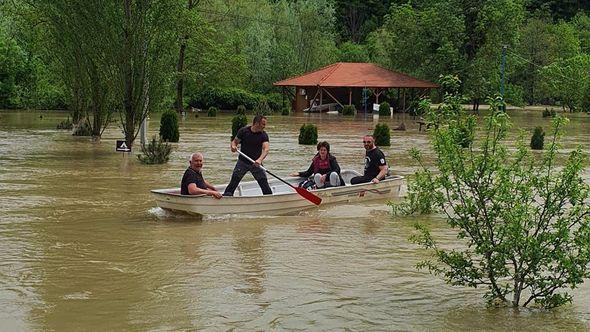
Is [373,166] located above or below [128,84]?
below

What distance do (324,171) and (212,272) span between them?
598 cm

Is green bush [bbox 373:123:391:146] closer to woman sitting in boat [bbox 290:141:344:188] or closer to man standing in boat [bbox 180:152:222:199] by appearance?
woman sitting in boat [bbox 290:141:344:188]

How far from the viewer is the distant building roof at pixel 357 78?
2472 inches

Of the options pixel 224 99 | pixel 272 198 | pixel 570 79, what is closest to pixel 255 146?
pixel 272 198

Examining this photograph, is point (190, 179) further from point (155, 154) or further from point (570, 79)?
point (570, 79)

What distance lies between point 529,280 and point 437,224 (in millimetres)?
5518

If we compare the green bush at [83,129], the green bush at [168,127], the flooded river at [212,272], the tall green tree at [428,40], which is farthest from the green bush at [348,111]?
the flooded river at [212,272]

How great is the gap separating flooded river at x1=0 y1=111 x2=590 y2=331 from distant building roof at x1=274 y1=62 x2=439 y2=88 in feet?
151

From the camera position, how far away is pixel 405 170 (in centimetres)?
2183

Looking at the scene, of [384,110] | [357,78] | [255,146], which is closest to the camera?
[255,146]

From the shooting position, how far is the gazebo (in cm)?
6312

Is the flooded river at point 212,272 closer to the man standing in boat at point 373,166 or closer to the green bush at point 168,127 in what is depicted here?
the man standing in boat at point 373,166

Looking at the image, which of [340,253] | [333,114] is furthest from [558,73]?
[340,253]

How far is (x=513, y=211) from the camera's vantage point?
7.71m
